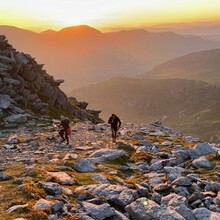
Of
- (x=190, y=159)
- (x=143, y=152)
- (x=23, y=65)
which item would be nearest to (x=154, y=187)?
(x=190, y=159)

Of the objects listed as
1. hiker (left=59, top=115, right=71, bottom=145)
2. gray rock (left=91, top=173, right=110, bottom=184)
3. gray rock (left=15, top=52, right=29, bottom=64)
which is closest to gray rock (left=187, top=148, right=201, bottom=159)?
gray rock (left=91, top=173, right=110, bottom=184)

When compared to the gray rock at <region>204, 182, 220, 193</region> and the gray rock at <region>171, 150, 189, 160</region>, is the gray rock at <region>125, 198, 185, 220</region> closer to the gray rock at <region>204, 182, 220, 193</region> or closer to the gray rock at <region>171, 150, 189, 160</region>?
the gray rock at <region>204, 182, 220, 193</region>

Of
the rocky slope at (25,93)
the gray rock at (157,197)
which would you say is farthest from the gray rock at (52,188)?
the rocky slope at (25,93)

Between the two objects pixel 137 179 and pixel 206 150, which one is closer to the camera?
pixel 137 179

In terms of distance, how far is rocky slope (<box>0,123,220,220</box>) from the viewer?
584 inches

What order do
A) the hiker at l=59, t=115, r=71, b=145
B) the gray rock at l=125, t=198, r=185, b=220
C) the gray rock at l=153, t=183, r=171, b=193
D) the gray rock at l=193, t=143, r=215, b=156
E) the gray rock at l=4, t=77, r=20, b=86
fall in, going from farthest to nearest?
the gray rock at l=4, t=77, r=20, b=86
the hiker at l=59, t=115, r=71, b=145
the gray rock at l=193, t=143, r=215, b=156
the gray rock at l=153, t=183, r=171, b=193
the gray rock at l=125, t=198, r=185, b=220

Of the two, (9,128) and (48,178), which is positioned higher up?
(48,178)

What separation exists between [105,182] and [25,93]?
3626 centimetres

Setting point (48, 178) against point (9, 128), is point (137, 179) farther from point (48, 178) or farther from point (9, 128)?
point (9, 128)

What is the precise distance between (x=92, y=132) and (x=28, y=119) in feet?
32.2

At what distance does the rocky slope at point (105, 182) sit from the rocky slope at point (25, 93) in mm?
12558

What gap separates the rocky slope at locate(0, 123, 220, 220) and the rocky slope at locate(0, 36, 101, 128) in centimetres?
1256

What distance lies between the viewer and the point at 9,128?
41781 mm

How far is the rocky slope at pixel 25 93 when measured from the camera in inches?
1825
